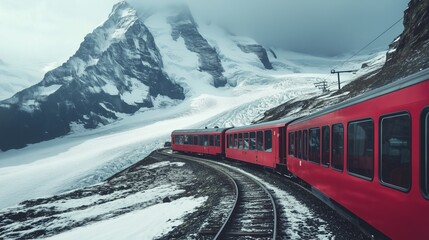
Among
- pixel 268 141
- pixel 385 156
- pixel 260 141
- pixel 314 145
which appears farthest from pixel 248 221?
pixel 260 141

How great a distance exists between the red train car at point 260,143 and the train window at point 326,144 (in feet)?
26.4

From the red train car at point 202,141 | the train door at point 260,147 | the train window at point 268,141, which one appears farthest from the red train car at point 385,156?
the red train car at point 202,141

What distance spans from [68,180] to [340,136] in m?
63.4

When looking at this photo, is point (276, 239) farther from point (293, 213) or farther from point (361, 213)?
point (293, 213)

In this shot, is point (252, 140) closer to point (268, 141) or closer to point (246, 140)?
point (246, 140)

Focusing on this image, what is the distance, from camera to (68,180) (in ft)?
217

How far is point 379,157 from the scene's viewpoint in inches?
272

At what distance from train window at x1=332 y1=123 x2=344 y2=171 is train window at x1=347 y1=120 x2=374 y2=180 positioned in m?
0.56

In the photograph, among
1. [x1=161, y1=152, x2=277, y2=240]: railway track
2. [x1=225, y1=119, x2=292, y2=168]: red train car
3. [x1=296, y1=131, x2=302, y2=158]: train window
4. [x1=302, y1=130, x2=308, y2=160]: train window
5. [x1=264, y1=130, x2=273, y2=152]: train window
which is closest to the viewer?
[x1=161, y1=152, x2=277, y2=240]: railway track

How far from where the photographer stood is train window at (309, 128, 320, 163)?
466 inches

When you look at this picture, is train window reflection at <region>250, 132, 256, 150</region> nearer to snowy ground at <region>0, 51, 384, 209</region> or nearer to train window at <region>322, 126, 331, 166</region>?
train window at <region>322, 126, 331, 166</region>

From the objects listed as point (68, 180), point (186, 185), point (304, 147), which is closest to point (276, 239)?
point (304, 147)

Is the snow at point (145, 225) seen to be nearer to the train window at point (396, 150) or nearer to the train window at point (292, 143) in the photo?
the train window at point (292, 143)

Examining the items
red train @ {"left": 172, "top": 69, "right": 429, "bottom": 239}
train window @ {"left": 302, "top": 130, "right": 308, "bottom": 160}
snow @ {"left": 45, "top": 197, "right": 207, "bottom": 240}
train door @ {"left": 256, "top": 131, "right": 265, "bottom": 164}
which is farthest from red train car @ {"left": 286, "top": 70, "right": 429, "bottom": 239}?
train door @ {"left": 256, "top": 131, "right": 265, "bottom": 164}
